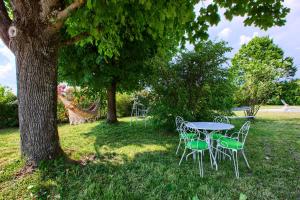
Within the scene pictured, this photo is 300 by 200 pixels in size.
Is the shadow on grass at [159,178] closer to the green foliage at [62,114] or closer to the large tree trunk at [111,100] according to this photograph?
the large tree trunk at [111,100]

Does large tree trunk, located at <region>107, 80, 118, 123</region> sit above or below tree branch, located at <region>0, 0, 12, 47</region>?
below

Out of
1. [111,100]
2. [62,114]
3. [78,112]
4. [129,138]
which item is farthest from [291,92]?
[62,114]

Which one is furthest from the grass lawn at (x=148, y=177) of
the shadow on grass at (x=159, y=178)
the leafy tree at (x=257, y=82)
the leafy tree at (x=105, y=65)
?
the leafy tree at (x=257, y=82)

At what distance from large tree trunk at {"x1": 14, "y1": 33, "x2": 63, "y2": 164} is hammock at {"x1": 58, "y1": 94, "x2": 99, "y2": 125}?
621cm

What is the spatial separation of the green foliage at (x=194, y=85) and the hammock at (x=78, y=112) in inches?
184

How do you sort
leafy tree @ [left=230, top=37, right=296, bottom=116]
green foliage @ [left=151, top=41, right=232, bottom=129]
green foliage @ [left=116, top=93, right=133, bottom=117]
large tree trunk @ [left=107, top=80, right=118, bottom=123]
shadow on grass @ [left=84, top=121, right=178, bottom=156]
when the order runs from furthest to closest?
green foliage @ [left=116, top=93, right=133, bottom=117]
leafy tree @ [left=230, top=37, right=296, bottom=116]
large tree trunk @ [left=107, top=80, right=118, bottom=123]
green foliage @ [left=151, top=41, right=232, bottom=129]
shadow on grass @ [left=84, top=121, right=178, bottom=156]

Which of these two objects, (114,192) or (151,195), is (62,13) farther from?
(151,195)

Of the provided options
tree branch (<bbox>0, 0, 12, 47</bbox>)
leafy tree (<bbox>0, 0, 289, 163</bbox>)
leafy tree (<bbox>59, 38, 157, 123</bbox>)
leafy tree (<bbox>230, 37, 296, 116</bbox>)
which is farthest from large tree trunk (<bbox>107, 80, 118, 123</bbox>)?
leafy tree (<bbox>230, 37, 296, 116</bbox>)

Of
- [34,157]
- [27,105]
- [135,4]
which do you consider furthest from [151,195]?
[135,4]

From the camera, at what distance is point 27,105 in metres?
3.95

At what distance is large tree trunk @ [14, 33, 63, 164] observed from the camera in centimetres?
388

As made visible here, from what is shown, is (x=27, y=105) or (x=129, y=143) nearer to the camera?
(x=27, y=105)

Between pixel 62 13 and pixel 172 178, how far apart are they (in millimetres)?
3391

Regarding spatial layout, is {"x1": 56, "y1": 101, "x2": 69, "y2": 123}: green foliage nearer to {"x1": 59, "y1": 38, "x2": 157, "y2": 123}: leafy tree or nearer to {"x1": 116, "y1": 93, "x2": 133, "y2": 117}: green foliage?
{"x1": 116, "y1": 93, "x2": 133, "y2": 117}: green foliage
